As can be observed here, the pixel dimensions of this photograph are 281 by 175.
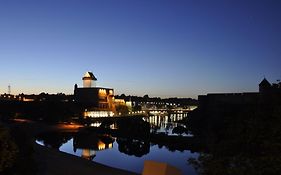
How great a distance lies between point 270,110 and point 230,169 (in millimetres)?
2300

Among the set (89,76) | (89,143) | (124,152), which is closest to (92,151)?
(124,152)

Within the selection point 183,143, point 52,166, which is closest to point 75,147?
point 183,143

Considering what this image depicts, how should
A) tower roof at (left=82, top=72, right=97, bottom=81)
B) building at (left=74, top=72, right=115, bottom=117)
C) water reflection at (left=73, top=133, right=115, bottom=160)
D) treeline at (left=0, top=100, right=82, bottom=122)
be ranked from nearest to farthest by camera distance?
water reflection at (left=73, top=133, right=115, bottom=160), treeline at (left=0, top=100, right=82, bottom=122), building at (left=74, top=72, right=115, bottom=117), tower roof at (left=82, top=72, right=97, bottom=81)

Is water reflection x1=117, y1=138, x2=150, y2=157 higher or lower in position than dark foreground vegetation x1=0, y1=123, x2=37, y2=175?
lower

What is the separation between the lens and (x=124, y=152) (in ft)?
169

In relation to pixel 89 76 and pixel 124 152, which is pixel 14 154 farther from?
pixel 89 76

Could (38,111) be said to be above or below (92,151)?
above

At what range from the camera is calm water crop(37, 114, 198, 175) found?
4275 cm

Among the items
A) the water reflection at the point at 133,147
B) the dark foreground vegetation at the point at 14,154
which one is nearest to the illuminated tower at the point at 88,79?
the water reflection at the point at 133,147

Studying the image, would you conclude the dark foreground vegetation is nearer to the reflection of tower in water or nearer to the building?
the reflection of tower in water

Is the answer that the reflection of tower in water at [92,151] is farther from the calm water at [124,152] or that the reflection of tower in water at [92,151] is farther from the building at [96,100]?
Answer: the building at [96,100]

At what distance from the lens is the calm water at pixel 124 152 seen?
42.8m

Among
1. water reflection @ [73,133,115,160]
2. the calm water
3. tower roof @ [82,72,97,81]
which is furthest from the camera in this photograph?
tower roof @ [82,72,97,81]

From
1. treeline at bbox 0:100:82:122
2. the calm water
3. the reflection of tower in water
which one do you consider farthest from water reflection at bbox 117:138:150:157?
treeline at bbox 0:100:82:122
